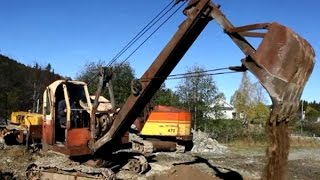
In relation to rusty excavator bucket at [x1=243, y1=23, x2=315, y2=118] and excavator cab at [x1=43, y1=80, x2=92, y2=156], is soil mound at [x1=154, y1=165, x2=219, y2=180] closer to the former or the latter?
excavator cab at [x1=43, y1=80, x2=92, y2=156]

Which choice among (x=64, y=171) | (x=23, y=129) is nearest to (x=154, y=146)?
(x=23, y=129)

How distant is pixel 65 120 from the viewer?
1344 cm

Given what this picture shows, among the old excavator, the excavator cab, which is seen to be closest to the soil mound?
the old excavator

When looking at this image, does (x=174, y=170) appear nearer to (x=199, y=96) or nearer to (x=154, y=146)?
(x=154, y=146)

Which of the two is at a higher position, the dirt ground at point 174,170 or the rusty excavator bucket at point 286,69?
the rusty excavator bucket at point 286,69

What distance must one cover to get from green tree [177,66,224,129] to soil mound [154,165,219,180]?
2467cm

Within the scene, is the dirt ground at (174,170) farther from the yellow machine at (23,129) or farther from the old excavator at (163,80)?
the old excavator at (163,80)

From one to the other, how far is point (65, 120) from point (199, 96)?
1115 inches

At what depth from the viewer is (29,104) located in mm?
45594

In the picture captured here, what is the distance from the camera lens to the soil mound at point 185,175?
49.3 feet

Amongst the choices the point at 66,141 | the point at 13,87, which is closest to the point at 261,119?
the point at 13,87

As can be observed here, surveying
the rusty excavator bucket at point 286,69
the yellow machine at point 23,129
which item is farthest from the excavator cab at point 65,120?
the rusty excavator bucket at point 286,69

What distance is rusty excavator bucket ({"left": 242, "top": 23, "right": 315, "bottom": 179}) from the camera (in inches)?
328

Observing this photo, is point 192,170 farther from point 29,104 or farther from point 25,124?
point 29,104
